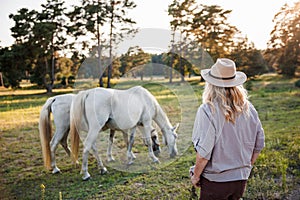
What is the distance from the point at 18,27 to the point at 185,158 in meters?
13.7

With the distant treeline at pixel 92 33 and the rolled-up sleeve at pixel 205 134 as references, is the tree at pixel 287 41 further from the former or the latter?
the rolled-up sleeve at pixel 205 134

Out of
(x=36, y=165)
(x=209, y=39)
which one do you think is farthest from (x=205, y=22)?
(x=36, y=165)

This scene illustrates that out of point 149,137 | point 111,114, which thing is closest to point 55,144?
point 111,114

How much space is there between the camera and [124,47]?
4.17 metres

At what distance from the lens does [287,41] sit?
66.3 ft

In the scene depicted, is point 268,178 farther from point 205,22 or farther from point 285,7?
point 285,7

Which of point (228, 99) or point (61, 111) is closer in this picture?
point (228, 99)

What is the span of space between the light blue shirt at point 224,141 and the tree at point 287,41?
1971cm

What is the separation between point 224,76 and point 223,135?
0.38 m

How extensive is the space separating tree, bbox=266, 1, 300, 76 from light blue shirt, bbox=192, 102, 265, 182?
64.7ft

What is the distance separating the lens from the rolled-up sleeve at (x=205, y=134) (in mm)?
1747

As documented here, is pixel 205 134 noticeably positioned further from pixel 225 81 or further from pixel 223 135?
pixel 225 81

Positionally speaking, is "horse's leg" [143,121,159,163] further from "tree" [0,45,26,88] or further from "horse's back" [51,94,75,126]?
"tree" [0,45,26,88]

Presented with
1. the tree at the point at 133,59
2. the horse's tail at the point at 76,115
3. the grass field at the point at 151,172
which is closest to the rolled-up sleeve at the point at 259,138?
the grass field at the point at 151,172
